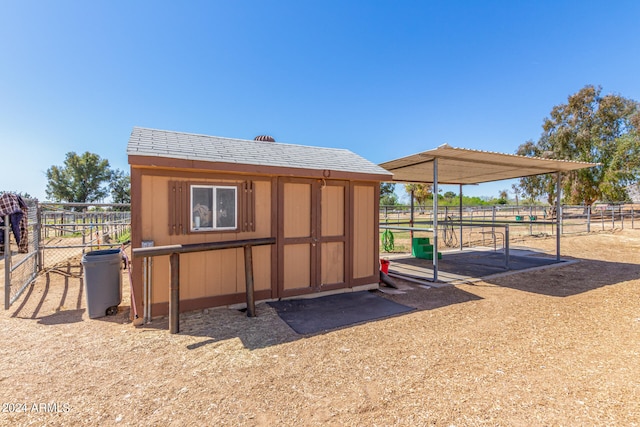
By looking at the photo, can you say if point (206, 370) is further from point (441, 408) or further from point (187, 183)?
point (187, 183)

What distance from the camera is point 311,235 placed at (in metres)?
4.88

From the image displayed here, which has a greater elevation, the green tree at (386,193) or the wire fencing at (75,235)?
the green tree at (386,193)

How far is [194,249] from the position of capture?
361cm

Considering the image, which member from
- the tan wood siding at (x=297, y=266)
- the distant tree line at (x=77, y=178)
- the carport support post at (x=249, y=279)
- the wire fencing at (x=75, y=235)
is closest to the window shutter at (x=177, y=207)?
the carport support post at (x=249, y=279)

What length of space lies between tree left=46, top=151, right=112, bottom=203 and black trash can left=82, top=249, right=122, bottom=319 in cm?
2894

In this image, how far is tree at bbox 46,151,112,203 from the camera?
1023 inches

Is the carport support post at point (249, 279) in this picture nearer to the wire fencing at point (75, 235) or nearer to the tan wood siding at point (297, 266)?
the tan wood siding at point (297, 266)

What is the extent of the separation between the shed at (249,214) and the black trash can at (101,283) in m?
0.66

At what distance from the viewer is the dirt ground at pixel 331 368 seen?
2109 millimetres

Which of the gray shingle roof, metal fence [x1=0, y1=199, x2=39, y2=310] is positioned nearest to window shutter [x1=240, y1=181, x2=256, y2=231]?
the gray shingle roof

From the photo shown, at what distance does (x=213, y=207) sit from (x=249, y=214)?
522mm

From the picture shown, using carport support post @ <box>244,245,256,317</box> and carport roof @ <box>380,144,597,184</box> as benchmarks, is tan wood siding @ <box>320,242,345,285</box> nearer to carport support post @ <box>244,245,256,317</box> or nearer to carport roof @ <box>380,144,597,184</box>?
carport support post @ <box>244,245,256,317</box>

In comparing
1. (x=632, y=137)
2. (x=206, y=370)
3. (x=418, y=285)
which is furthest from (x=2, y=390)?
(x=632, y=137)

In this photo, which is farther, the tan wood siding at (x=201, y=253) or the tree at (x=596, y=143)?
the tree at (x=596, y=143)
